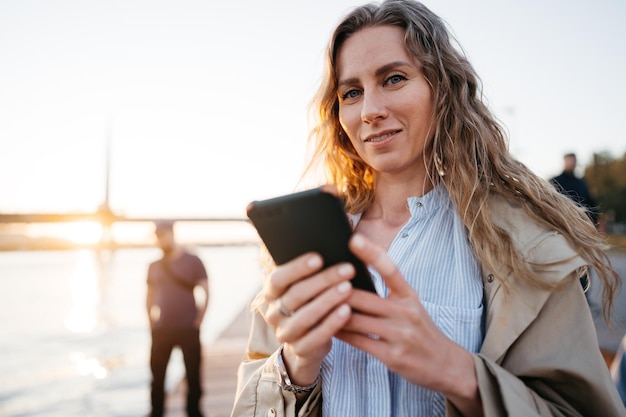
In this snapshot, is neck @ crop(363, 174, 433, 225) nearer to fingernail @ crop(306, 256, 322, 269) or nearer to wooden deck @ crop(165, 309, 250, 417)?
fingernail @ crop(306, 256, 322, 269)

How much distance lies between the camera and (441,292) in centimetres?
115

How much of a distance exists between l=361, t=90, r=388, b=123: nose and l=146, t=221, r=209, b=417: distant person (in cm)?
364

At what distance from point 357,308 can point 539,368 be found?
493 mm

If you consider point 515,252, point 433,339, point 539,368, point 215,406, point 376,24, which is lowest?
point 215,406

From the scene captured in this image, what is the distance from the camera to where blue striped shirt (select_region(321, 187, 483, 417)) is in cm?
108

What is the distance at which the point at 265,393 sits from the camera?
1.14m

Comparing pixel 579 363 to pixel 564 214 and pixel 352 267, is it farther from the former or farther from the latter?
pixel 352 267

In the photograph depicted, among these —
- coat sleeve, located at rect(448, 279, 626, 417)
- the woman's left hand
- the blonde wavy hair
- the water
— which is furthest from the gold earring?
the water

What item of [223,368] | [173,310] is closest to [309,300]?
[173,310]

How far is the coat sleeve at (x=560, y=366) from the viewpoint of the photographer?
96 centimetres

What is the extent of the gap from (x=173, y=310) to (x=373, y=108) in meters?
3.71

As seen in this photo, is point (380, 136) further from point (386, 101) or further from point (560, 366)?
point (560, 366)

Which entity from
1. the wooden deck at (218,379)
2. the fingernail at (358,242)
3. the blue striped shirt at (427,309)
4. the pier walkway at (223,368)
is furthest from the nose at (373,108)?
the wooden deck at (218,379)

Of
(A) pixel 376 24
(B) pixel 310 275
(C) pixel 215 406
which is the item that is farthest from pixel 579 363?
(C) pixel 215 406
